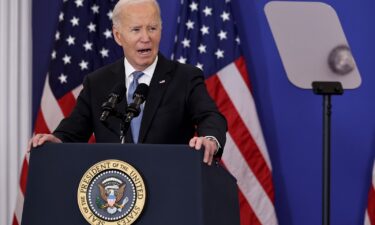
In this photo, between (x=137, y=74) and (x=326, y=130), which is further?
(x=326, y=130)

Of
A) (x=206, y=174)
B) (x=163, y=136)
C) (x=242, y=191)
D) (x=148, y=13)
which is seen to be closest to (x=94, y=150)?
(x=206, y=174)

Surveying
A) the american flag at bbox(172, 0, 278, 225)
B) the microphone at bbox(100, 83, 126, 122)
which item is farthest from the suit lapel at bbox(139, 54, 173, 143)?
the american flag at bbox(172, 0, 278, 225)

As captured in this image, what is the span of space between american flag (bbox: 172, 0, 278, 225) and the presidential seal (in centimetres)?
280

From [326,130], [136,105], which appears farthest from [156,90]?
[326,130]

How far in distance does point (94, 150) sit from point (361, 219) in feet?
11.1

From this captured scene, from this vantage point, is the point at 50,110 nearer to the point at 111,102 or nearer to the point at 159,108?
the point at 159,108

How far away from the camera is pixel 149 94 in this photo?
8.71 ft

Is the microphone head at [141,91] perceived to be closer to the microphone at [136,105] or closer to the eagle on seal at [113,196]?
the microphone at [136,105]

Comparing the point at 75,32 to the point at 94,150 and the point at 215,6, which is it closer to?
the point at 215,6

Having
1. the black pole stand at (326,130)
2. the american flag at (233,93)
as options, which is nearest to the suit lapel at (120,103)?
the black pole stand at (326,130)

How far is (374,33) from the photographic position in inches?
198

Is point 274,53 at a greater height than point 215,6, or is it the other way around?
point 215,6

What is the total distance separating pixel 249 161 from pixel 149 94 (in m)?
2.33

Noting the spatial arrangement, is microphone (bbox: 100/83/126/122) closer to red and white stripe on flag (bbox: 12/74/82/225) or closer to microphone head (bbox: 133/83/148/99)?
microphone head (bbox: 133/83/148/99)
